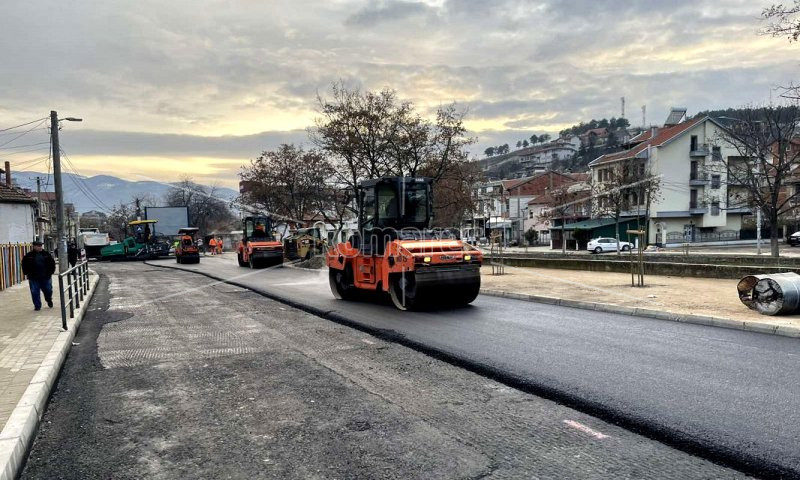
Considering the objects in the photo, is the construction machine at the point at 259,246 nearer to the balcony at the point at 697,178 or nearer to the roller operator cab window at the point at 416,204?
the roller operator cab window at the point at 416,204

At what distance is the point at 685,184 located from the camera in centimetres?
5169

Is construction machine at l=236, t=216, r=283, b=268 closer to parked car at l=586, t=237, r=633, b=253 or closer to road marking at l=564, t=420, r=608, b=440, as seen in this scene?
road marking at l=564, t=420, r=608, b=440

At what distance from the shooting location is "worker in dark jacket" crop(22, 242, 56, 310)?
12.2m

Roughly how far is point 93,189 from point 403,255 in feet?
389

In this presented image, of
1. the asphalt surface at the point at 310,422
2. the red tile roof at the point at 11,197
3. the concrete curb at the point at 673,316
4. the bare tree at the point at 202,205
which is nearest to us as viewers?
the asphalt surface at the point at 310,422

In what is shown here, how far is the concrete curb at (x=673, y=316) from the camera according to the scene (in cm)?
857

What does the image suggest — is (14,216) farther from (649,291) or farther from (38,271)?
(649,291)

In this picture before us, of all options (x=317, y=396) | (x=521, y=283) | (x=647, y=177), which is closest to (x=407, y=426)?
(x=317, y=396)

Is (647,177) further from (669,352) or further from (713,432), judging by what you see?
(713,432)

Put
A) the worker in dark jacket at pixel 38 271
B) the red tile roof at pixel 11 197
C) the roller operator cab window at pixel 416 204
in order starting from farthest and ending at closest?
the red tile roof at pixel 11 197 → the roller operator cab window at pixel 416 204 → the worker in dark jacket at pixel 38 271

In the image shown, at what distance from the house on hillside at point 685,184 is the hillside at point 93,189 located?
40.7m

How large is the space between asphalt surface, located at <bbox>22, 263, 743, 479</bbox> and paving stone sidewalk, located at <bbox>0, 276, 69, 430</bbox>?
0.37m

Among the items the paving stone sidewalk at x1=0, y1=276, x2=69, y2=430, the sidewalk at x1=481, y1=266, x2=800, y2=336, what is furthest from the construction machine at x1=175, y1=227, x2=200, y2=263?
the sidewalk at x1=481, y1=266, x2=800, y2=336

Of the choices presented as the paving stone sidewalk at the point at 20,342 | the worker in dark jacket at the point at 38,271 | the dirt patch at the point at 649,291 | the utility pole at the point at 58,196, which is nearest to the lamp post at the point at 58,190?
the utility pole at the point at 58,196
